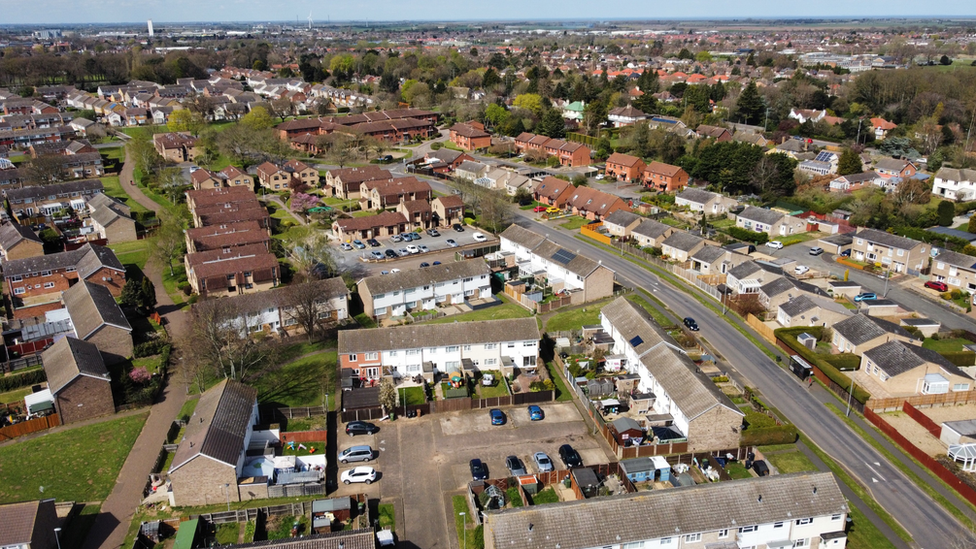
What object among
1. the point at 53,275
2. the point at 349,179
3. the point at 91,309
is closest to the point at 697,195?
the point at 349,179

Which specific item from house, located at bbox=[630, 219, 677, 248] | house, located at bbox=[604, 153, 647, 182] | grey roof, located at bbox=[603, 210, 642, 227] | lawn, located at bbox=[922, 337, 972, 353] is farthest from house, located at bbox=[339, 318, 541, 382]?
house, located at bbox=[604, 153, 647, 182]

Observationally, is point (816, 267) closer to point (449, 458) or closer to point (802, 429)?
point (802, 429)

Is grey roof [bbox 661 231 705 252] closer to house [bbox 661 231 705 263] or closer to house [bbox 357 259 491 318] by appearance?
house [bbox 661 231 705 263]

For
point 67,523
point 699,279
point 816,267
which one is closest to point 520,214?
point 699,279

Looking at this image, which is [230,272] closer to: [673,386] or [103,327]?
[103,327]

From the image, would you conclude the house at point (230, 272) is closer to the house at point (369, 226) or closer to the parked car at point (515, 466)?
the house at point (369, 226)

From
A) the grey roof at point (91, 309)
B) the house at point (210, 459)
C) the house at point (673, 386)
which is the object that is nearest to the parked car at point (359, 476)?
the house at point (210, 459)
